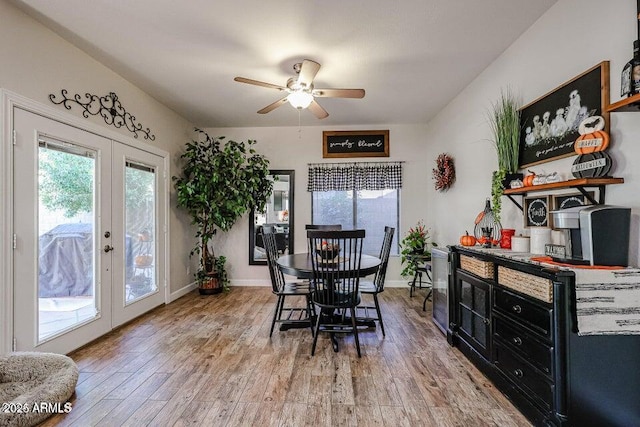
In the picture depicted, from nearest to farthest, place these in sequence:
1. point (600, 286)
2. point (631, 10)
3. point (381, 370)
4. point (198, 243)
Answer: point (600, 286)
point (631, 10)
point (381, 370)
point (198, 243)

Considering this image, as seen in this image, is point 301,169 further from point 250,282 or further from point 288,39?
point 288,39

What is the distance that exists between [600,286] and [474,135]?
2245 millimetres

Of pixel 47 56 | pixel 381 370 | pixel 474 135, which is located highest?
→ pixel 47 56

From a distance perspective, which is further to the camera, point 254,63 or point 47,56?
point 254,63

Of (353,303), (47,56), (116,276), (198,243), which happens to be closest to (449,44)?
(353,303)

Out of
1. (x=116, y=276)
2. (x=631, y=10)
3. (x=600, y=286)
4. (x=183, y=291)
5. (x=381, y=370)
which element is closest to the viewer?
(x=600, y=286)

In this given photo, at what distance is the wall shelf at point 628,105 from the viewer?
133 centimetres

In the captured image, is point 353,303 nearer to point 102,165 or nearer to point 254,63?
point 254,63

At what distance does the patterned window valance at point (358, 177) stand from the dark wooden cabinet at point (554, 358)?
2987 millimetres

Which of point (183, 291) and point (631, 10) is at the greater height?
point (631, 10)

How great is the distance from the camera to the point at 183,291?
450cm

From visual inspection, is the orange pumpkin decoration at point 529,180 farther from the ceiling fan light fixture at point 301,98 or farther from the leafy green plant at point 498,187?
the ceiling fan light fixture at point 301,98

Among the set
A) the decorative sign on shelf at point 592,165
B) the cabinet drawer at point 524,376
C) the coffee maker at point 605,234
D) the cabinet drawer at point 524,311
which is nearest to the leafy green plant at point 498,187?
the decorative sign on shelf at point 592,165

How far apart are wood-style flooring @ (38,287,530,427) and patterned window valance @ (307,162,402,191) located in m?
2.37
